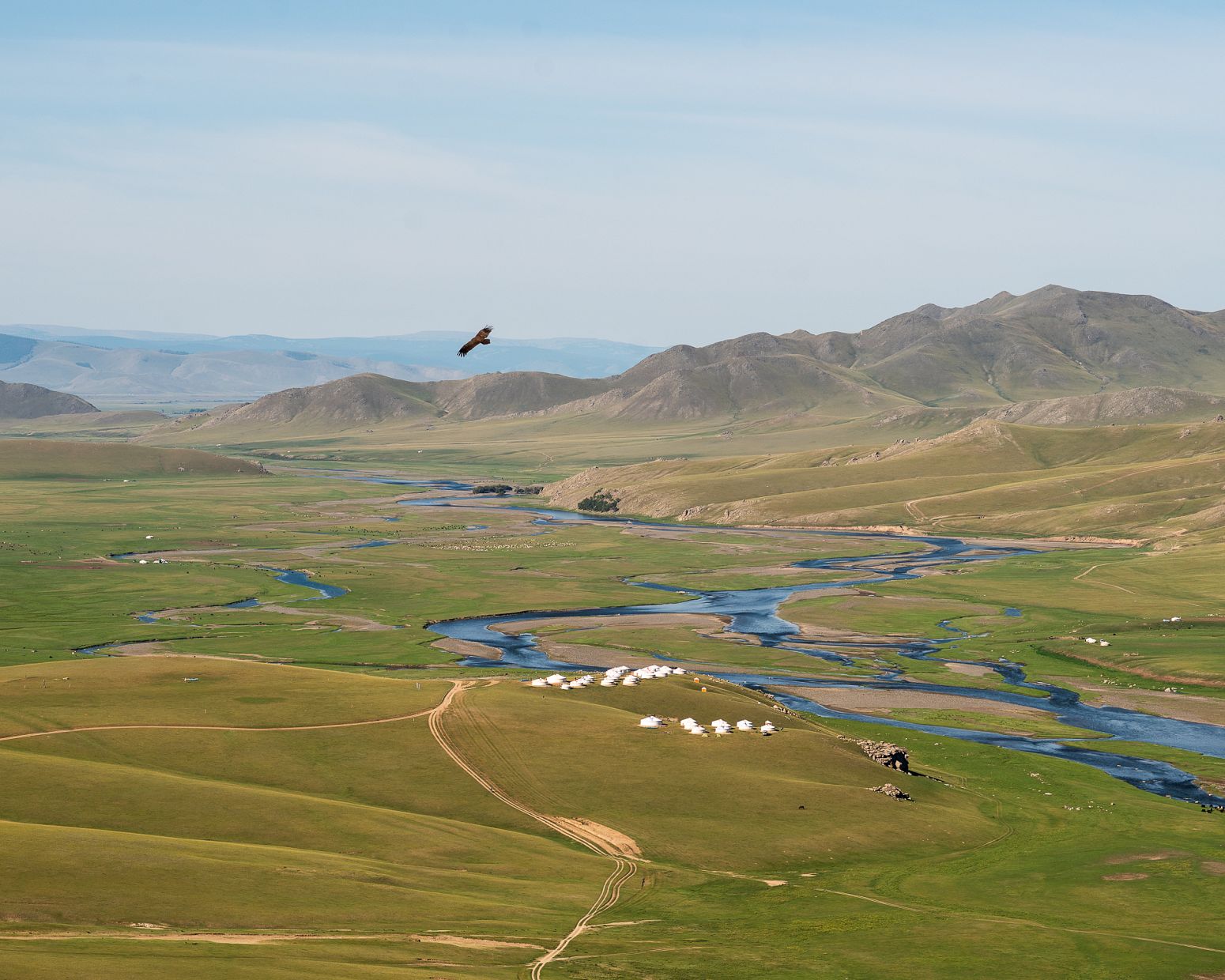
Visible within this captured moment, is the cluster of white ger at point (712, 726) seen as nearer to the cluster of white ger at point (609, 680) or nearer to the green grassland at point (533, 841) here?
the green grassland at point (533, 841)

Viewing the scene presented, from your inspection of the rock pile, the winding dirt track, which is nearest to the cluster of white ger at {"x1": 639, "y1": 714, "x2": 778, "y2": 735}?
the rock pile

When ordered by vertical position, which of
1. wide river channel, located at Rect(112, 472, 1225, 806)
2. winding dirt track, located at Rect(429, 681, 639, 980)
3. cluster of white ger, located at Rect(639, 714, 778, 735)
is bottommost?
wide river channel, located at Rect(112, 472, 1225, 806)

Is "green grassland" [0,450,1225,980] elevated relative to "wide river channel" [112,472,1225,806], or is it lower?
elevated

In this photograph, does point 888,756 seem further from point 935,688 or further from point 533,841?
point 935,688

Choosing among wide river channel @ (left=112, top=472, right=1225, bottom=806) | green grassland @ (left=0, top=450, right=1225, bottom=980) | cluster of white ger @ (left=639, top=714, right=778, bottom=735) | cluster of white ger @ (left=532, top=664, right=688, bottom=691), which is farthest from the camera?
cluster of white ger @ (left=532, top=664, right=688, bottom=691)

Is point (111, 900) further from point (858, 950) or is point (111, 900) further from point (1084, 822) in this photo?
point (1084, 822)

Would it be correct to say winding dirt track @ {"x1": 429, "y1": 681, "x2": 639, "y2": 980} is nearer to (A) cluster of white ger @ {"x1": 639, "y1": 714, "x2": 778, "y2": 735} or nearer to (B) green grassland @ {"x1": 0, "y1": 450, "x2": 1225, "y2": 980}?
(B) green grassland @ {"x1": 0, "y1": 450, "x2": 1225, "y2": 980}

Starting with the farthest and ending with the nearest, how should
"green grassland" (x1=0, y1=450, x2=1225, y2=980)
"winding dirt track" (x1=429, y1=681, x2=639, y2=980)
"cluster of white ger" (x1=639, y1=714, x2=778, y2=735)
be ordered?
"cluster of white ger" (x1=639, y1=714, x2=778, y2=735), "winding dirt track" (x1=429, y1=681, x2=639, y2=980), "green grassland" (x1=0, y1=450, x2=1225, y2=980)

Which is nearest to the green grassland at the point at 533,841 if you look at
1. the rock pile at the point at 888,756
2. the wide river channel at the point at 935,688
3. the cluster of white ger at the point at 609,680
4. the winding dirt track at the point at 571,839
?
the winding dirt track at the point at 571,839
